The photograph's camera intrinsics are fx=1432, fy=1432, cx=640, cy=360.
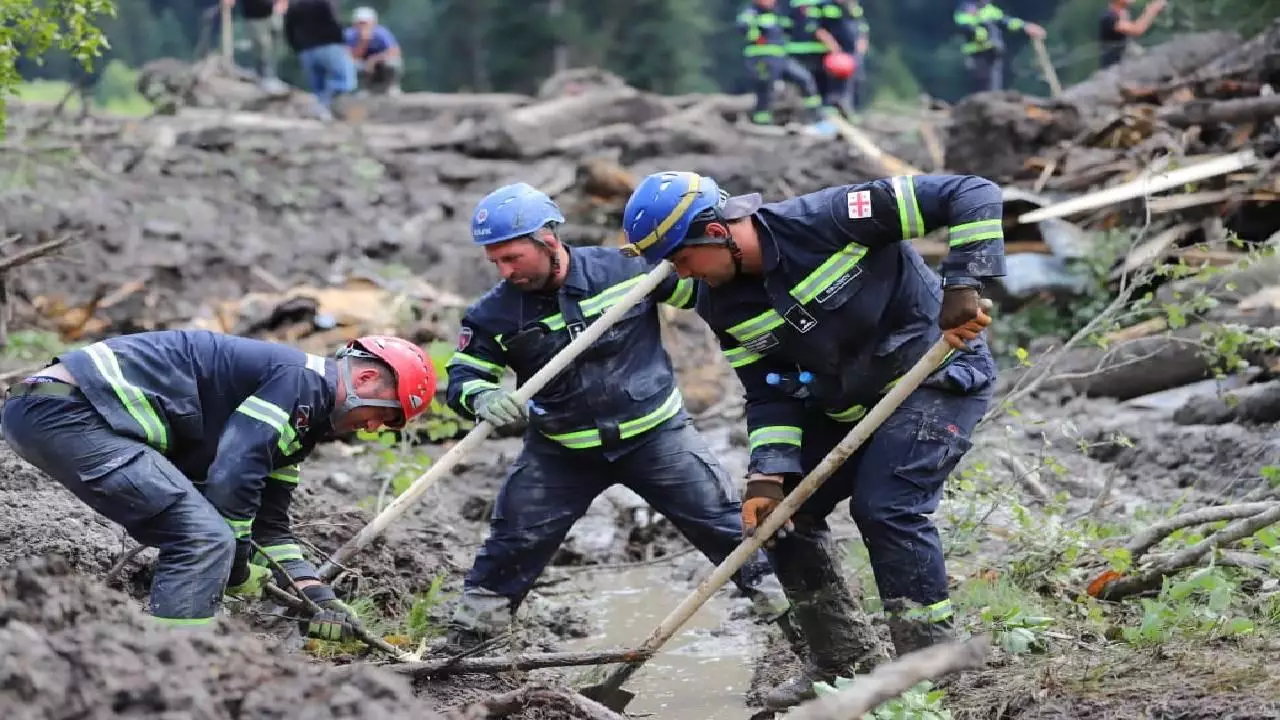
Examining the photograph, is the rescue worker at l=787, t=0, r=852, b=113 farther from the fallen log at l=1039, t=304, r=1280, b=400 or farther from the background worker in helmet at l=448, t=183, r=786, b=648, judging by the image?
the background worker in helmet at l=448, t=183, r=786, b=648

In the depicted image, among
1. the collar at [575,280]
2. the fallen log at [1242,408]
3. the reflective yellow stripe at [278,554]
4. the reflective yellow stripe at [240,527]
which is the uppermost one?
the collar at [575,280]

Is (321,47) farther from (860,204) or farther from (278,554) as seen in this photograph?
(860,204)

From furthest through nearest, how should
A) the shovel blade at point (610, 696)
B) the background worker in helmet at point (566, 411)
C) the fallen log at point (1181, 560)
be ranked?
the background worker in helmet at point (566, 411)
the shovel blade at point (610, 696)
the fallen log at point (1181, 560)

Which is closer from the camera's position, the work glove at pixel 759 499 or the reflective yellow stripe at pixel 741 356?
the work glove at pixel 759 499

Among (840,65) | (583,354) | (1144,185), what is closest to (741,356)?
(583,354)

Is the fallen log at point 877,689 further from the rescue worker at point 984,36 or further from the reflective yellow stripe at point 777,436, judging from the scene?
the rescue worker at point 984,36

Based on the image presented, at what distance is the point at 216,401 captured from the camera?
487 cm

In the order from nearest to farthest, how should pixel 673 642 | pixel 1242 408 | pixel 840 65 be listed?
pixel 673 642
pixel 1242 408
pixel 840 65

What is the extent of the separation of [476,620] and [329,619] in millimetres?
780

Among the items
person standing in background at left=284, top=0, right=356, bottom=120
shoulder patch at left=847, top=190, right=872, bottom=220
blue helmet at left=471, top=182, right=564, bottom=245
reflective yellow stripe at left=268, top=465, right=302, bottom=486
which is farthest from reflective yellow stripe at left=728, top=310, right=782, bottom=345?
person standing in background at left=284, top=0, right=356, bottom=120

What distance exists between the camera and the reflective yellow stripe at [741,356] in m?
5.15

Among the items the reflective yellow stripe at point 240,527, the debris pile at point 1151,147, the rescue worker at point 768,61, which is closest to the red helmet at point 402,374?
the reflective yellow stripe at point 240,527

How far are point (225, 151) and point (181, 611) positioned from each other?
10.9 metres

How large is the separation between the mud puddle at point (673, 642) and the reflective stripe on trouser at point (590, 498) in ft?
1.55
